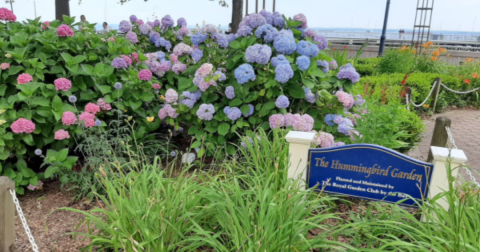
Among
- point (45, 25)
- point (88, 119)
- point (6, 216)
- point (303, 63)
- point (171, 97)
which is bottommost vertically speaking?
point (6, 216)

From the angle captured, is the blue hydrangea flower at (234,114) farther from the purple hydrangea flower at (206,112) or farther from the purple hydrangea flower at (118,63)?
the purple hydrangea flower at (118,63)

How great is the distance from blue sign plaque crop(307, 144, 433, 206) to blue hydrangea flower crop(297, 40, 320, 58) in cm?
122

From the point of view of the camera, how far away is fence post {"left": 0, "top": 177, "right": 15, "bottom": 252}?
2.37 meters

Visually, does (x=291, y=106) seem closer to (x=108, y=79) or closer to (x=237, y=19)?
(x=108, y=79)

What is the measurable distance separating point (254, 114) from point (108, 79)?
1579mm

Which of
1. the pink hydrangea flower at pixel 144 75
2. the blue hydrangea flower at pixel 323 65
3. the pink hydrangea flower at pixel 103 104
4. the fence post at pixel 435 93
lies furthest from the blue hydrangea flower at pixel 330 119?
the fence post at pixel 435 93

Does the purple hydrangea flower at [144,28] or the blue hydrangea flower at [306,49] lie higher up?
the purple hydrangea flower at [144,28]

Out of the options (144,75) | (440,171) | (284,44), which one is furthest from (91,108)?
(440,171)

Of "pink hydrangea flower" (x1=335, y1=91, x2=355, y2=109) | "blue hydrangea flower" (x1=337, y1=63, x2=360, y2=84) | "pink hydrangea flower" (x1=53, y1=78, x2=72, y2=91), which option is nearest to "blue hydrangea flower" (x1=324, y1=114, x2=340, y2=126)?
"pink hydrangea flower" (x1=335, y1=91, x2=355, y2=109)

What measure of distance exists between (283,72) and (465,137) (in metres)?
4.78

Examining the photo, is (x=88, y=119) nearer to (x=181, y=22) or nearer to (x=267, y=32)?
(x=267, y=32)

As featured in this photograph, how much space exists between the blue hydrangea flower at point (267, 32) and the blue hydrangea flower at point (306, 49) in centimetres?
26

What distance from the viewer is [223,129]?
3684mm

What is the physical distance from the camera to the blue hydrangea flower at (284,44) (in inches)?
137
